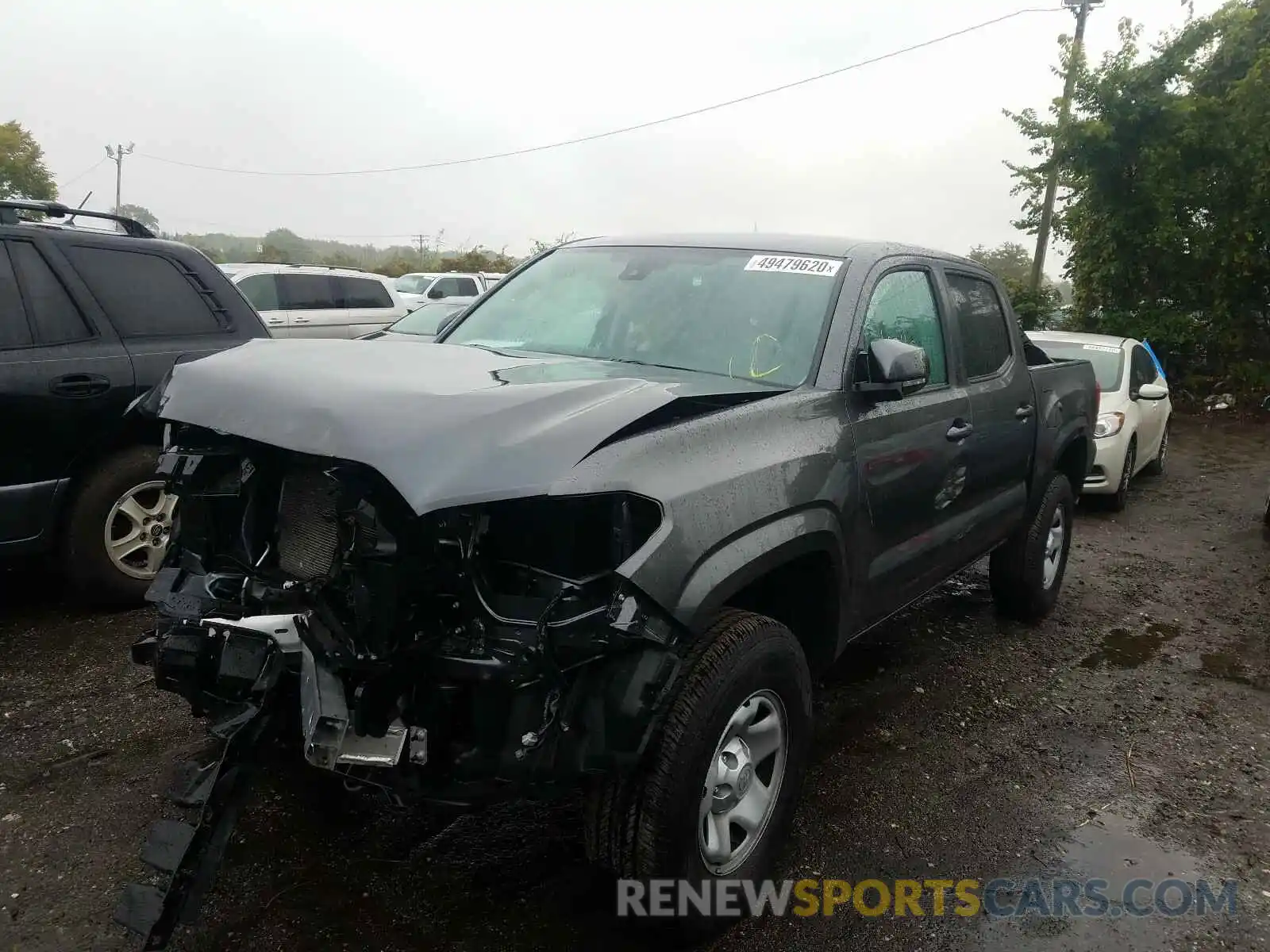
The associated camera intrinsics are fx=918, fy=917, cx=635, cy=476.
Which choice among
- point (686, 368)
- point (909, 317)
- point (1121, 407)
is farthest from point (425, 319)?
point (686, 368)

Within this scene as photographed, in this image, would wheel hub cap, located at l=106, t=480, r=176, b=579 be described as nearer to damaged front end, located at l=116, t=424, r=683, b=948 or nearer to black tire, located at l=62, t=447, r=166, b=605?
black tire, located at l=62, t=447, r=166, b=605

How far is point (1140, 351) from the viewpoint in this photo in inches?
372

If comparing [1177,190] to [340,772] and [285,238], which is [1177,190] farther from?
[285,238]

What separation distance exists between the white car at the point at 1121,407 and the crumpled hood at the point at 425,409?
6.41m

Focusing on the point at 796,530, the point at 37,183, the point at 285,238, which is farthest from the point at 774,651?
the point at 285,238

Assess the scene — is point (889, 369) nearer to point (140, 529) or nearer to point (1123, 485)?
point (140, 529)

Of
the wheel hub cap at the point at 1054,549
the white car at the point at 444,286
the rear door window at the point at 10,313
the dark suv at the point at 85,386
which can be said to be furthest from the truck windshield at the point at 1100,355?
the white car at the point at 444,286

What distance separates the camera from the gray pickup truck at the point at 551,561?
2.10 m

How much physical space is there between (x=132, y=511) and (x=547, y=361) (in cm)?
262

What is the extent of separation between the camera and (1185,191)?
15.0 meters

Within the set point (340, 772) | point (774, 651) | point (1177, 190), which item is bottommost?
point (340, 772)

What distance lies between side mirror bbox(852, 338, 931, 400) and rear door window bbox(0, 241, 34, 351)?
12.3 ft

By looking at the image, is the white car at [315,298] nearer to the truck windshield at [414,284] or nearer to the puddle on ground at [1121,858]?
the truck windshield at [414,284]

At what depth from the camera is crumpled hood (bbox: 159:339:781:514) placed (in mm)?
2029
